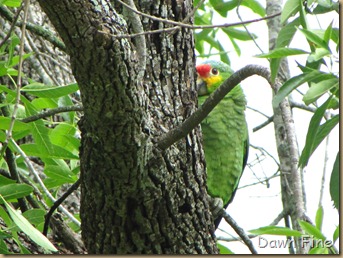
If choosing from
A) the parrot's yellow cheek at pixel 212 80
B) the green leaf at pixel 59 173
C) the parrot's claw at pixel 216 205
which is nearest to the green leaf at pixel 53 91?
the green leaf at pixel 59 173

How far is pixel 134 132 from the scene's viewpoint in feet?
5.25

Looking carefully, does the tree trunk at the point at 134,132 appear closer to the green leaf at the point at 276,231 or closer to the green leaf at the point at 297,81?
the green leaf at the point at 276,231

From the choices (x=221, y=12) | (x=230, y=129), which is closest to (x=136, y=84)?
(x=221, y=12)

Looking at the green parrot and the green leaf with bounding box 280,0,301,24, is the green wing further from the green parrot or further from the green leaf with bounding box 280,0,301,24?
the green leaf with bounding box 280,0,301,24

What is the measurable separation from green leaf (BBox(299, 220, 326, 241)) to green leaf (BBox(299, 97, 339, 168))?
33 cm

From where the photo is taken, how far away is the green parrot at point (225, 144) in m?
2.85

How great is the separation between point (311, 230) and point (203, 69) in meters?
1.59

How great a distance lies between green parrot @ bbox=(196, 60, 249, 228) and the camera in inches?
112

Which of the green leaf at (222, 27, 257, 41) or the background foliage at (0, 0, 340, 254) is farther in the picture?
the green leaf at (222, 27, 257, 41)

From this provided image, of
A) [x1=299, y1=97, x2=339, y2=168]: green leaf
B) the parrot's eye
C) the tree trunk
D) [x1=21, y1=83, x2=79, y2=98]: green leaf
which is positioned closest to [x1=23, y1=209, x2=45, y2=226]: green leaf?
the tree trunk

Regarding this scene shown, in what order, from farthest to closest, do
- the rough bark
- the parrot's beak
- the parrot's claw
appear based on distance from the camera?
1. the parrot's beak
2. the parrot's claw
3. the rough bark

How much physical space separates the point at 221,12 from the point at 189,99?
820 mm

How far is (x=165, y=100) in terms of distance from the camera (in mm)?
1815

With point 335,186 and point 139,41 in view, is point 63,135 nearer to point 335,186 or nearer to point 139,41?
point 139,41
